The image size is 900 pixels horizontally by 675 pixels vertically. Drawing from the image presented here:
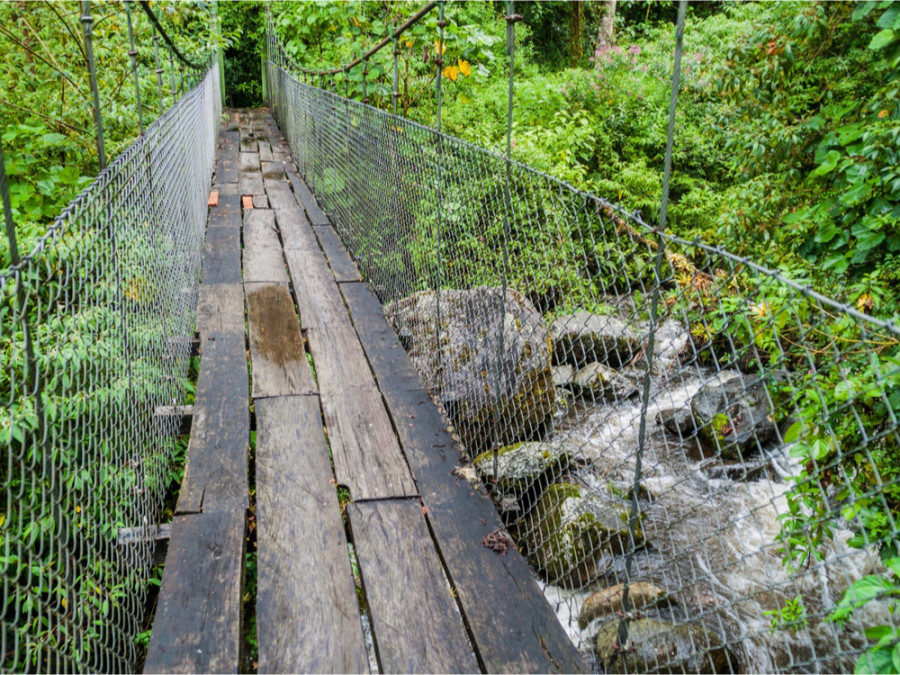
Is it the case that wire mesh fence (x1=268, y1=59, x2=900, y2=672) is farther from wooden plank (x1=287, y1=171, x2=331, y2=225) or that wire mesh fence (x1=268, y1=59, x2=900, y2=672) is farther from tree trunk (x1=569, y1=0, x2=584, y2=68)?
tree trunk (x1=569, y1=0, x2=584, y2=68)

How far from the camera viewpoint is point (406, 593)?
1.95m

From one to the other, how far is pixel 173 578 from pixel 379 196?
113 inches

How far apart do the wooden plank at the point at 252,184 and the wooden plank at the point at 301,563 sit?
5237 mm

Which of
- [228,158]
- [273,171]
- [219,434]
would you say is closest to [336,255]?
[219,434]

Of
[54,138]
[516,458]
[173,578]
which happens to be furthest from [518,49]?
[173,578]

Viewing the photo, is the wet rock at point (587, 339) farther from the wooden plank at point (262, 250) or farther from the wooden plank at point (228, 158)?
the wooden plank at point (228, 158)

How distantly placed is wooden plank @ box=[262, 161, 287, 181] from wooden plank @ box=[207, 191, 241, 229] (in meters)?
1.09

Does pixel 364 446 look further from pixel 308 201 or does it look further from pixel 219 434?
pixel 308 201

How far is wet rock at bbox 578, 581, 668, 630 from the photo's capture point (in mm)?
2383

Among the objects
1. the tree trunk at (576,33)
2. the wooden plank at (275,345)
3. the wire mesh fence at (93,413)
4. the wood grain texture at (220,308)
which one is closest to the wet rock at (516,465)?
the wooden plank at (275,345)

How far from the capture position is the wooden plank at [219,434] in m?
2.26

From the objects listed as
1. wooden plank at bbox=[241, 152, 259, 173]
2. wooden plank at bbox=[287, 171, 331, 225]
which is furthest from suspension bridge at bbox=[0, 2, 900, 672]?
wooden plank at bbox=[241, 152, 259, 173]

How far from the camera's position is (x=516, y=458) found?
275 centimetres

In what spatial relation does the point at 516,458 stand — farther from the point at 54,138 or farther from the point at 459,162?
the point at 54,138
